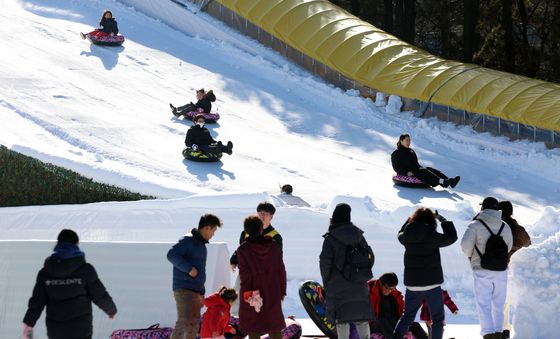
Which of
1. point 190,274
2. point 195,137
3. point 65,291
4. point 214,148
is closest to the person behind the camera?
point 65,291

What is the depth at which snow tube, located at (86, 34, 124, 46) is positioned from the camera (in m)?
30.2

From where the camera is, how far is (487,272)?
10688 mm

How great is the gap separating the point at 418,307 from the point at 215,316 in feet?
5.91

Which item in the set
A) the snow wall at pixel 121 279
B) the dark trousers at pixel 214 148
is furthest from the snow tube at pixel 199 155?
the snow wall at pixel 121 279

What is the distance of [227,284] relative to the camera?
11602 millimetres

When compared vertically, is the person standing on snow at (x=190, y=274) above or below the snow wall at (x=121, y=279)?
above

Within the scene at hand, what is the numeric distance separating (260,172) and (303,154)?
1897 millimetres

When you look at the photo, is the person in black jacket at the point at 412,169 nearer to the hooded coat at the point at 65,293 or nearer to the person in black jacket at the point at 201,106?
the person in black jacket at the point at 201,106

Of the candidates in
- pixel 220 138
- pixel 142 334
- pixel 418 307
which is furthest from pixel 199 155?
pixel 418 307

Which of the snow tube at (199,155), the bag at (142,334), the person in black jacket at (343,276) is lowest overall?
the bag at (142,334)

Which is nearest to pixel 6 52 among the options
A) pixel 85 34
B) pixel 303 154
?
pixel 85 34

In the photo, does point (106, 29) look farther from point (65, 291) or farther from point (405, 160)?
point (65, 291)

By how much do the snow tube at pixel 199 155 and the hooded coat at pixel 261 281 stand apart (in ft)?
38.0

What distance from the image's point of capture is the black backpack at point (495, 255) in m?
10.6
